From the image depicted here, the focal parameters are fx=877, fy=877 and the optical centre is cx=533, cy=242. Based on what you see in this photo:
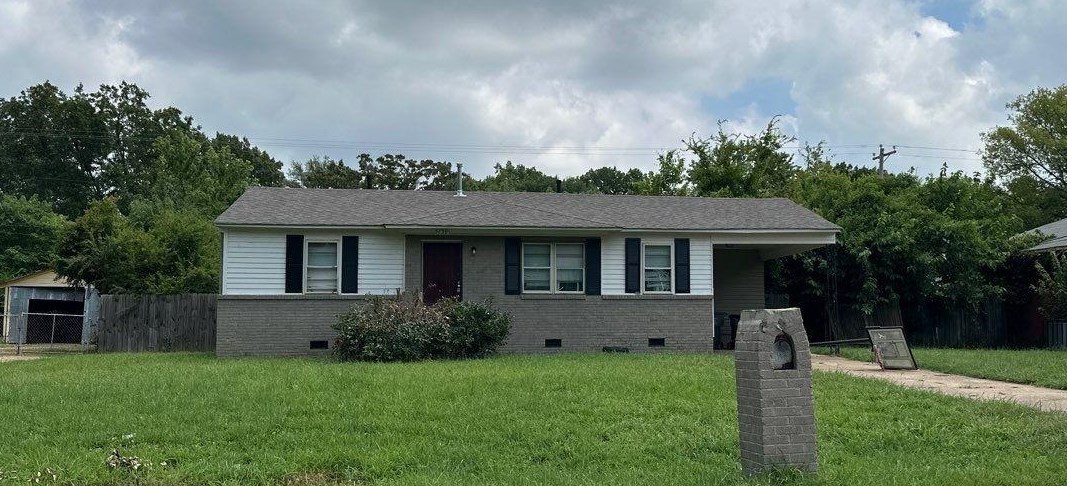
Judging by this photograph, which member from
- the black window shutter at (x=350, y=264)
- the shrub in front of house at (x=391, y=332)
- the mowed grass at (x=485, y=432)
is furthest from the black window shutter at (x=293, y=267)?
the mowed grass at (x=485, y=432)

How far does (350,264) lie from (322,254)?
0.62m

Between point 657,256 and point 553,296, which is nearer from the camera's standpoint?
point 553,296

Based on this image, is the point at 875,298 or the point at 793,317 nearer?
the point at 793,317

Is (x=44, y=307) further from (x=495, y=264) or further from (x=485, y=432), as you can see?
(x=485, y=432)

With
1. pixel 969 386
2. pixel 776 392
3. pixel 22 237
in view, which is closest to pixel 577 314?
pixel 969 386

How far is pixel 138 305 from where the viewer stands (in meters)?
20.7

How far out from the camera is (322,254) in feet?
59.3

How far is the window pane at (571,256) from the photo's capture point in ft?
61.8

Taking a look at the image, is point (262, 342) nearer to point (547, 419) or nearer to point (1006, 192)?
point (547, 419)

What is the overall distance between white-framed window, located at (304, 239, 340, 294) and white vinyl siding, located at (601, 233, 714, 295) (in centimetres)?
560

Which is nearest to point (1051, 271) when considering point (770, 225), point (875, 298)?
point (875, 298)

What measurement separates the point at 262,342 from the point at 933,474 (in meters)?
13.8

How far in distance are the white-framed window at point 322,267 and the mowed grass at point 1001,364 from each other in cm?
1045

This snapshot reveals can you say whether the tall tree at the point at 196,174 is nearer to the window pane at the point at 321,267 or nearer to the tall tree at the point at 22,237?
the tall tree at the point at 22,237
